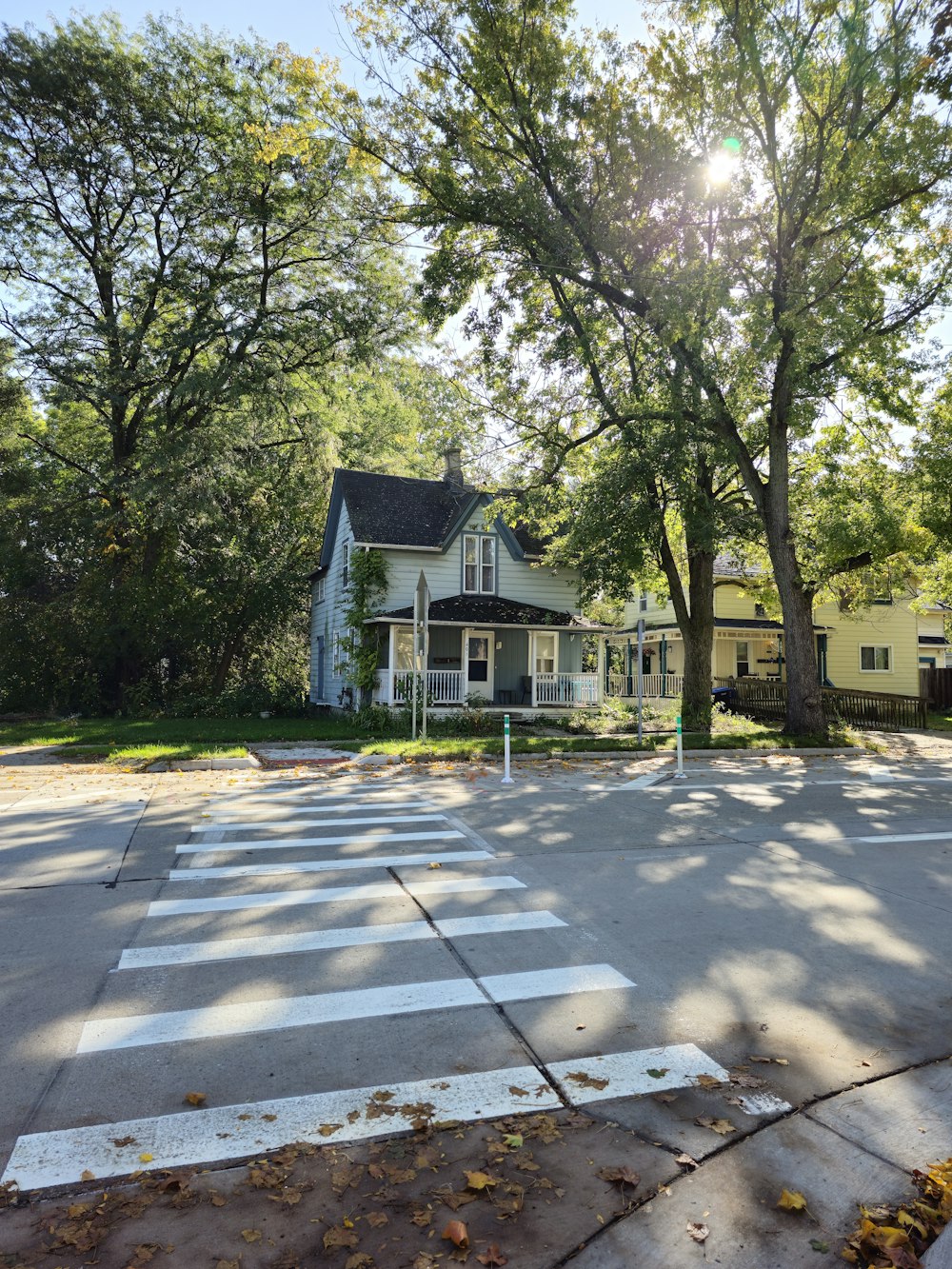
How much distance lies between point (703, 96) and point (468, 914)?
Result: 736 inches

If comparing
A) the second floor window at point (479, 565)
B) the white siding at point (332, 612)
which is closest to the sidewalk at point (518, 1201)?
the white siding at point (332, 612)

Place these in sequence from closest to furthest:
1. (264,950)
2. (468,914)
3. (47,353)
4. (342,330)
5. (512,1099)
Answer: (512,1099) < (264,950) < (468,914) < (47,353) < (342,330)

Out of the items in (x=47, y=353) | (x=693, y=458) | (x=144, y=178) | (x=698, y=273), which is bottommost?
(x=693, y=458)

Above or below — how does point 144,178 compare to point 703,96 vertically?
above

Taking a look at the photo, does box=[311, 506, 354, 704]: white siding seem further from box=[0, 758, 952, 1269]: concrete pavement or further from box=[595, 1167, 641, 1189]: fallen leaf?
box=[595, 1167, 641, 1189]: fallen leaf

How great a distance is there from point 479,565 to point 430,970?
74.5ft

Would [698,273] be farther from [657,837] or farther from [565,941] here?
[565,941]

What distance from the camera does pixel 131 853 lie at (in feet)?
24.9

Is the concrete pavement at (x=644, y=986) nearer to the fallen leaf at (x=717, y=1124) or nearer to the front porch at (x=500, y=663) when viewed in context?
the fallen leaf at (x=717, y=1124)

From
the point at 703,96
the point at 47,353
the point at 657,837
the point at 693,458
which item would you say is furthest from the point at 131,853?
the point at 47,353

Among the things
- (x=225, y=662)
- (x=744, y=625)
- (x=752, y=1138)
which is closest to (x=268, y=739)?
(x=225, y=662)

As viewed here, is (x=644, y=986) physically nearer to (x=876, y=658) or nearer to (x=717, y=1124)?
(x=717, y=1124)

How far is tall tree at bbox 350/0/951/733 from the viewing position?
1647 centimetres

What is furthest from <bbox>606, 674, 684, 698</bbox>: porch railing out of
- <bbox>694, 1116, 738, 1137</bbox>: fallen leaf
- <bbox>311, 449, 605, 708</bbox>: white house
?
<bbox>694, 1116, 738, 1137</bbox>: fallen leaf
